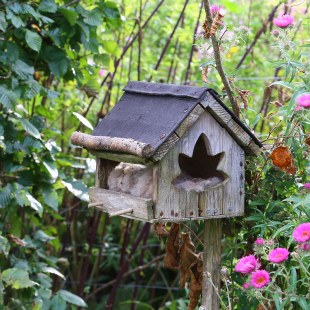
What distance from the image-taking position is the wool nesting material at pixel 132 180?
2514mm

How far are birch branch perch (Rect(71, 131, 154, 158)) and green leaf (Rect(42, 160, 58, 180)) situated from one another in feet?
2.34

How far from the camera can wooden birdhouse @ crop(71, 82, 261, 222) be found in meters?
2.39

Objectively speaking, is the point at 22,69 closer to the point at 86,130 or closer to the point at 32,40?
the point at 32,40

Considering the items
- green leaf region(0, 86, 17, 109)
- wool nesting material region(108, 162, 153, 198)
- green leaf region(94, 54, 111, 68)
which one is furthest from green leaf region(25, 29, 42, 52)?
wool nesting material region(108, 162, 153, 198)

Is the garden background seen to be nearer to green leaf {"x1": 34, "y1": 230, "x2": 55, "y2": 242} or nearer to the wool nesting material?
green leaf {"x1": 34, "y1": 230, "x2": 55, "y2": 242}

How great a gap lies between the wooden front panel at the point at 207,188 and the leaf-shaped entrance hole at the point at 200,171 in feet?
0.09

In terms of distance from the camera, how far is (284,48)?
8.35 ft

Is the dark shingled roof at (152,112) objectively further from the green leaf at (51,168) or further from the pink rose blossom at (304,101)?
the green leaf at (51,168)

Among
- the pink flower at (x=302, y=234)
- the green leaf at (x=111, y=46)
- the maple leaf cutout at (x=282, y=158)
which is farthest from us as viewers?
the green leaf at (x=111, y=46)

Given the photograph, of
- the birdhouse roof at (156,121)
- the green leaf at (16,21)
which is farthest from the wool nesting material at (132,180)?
the green leaf at (16,21)

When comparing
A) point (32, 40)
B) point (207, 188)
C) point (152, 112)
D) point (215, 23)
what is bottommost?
point (207, 188)

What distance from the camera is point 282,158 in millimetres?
2508

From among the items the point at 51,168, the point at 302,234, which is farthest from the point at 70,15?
the point at 302,234

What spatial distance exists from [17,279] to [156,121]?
1.17 metres
